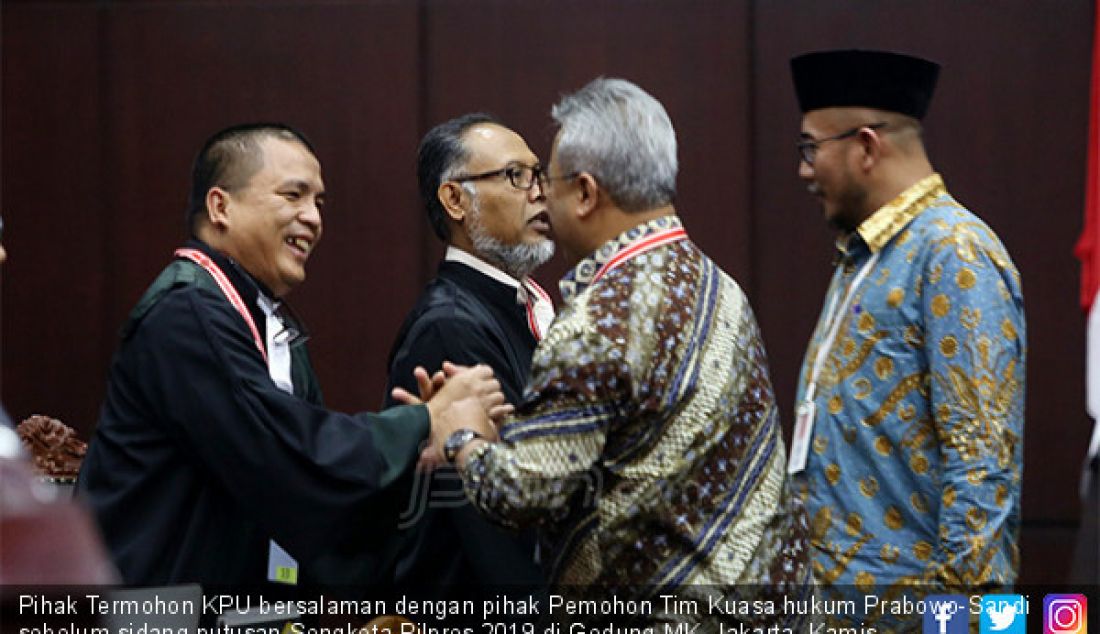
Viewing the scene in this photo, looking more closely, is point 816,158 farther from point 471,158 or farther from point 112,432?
point 112,432

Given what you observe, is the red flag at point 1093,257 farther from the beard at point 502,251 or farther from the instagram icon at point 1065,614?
the beard at point 502,251

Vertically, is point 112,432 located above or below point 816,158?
below

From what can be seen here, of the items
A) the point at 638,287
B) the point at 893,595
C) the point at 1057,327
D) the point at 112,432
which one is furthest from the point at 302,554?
the point at 1057,327

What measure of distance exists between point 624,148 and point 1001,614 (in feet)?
3.52

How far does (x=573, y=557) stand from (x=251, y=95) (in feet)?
8.33

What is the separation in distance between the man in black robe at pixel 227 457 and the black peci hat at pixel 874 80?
0.87 meters

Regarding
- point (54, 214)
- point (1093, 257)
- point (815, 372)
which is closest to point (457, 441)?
point (815, 372)

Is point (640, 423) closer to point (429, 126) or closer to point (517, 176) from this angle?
point (517, 176)

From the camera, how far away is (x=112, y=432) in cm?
259

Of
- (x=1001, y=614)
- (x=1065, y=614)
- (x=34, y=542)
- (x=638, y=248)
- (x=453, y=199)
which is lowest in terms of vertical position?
(x=1065, y=614)

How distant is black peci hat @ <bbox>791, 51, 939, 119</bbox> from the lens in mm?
2793

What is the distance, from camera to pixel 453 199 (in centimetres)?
306

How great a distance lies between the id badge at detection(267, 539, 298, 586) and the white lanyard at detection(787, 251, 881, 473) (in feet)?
2.91

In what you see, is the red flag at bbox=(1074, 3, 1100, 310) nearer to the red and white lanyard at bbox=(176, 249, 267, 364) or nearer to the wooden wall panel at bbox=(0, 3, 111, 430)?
the red and white lanyard at bbox=(176, 249, 267, 364)
